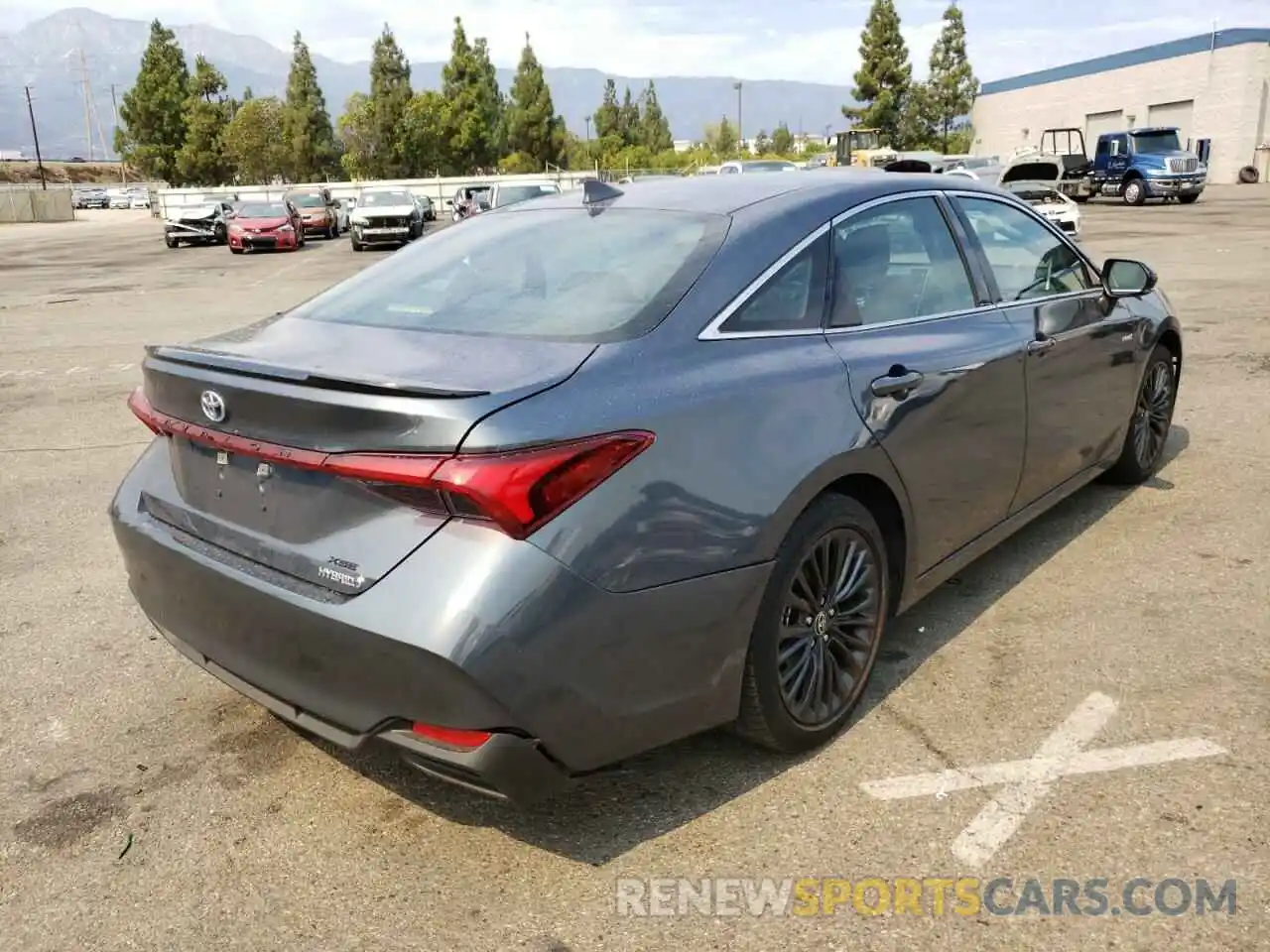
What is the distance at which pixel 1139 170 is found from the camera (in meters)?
33.9

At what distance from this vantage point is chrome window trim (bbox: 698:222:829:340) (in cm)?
278

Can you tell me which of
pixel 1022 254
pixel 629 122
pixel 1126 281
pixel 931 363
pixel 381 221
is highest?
pixel 629 122

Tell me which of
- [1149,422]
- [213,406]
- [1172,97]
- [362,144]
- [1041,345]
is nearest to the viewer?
[213,406]

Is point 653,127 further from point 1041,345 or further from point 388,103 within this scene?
point 1041,345

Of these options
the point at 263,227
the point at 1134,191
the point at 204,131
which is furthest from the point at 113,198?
the point at 1134,191

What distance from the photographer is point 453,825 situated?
9.13 ft

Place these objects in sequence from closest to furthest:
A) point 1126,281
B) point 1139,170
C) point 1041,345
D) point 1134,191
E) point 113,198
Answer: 1. point 1041,345
2. point 1126,281
3. point 1139,170
4. point 1134,191
5. point 113,198

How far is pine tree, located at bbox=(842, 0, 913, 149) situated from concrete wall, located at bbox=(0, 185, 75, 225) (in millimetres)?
45452

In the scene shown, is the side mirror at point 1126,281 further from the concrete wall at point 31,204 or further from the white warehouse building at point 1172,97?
the concrete wall at point 31,204

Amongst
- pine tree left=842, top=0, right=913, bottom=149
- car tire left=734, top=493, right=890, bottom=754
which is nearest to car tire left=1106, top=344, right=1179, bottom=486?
car tire left=734, top=493, right=890, bottom=754

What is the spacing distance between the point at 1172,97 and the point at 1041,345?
5962 cm

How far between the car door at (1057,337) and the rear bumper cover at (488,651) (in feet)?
6.30

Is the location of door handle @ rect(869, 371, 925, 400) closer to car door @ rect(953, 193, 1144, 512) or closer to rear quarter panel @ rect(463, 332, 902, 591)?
rear quarter panel @ rect(463, 332, 902, 591)

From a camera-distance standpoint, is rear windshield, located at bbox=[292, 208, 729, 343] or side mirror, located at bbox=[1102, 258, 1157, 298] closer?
rear windshield, located at bbox=[292, 208, 729, 343]
